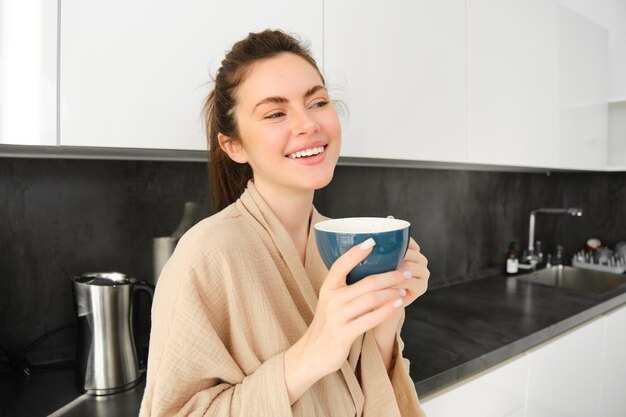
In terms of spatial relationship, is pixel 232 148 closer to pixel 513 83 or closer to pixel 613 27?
pixel 513 83

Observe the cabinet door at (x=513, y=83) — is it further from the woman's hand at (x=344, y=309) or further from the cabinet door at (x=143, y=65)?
the woman's hand at (x=344, y=309)

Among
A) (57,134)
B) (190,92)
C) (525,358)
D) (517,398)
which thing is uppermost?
(190,92)

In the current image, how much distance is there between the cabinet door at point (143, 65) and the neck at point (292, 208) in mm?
246

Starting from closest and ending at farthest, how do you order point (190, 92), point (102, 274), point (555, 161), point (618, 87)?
point (190, 92) < point (102, 274) < point (555, 161) < point (618, 87)

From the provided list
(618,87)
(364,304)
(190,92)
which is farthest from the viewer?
(618,87)

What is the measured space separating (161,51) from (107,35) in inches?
4.1

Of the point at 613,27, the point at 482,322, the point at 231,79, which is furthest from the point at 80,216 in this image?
the point at 613,27

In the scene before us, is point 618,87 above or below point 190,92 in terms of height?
above

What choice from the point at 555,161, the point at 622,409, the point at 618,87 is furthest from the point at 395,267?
the point at 618,87

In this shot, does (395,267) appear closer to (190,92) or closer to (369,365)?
(369,365)

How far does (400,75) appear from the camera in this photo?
136 cm

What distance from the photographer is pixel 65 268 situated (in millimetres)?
1166

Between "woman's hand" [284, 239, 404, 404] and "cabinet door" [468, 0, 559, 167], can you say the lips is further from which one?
"cabinet door" [468, 0, 559, 167]

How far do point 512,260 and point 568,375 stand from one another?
0.81 m
